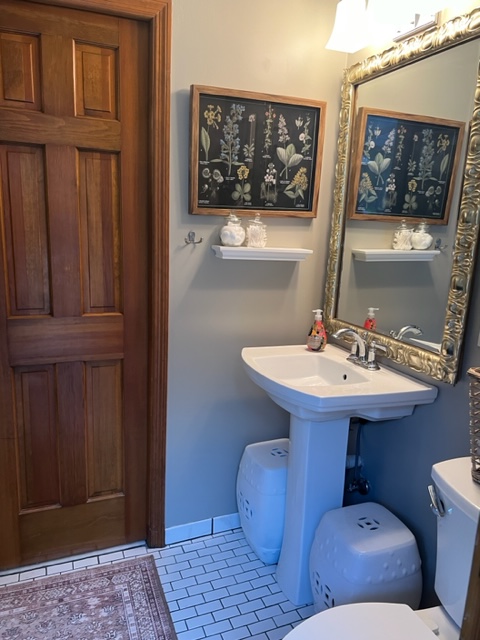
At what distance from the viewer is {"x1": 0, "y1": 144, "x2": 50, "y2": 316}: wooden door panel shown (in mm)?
1649

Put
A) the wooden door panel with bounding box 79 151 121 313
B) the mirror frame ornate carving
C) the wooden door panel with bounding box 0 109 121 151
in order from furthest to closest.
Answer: the wooden door panel with bounding box 79 151 121 313
the wooden door panel with bounding box 0 109 121 151
the mirror frame ornate carving

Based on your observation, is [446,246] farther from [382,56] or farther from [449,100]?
[382,56]

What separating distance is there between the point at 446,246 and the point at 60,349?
1.46m

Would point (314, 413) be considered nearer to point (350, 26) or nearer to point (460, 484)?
point (460, 484)

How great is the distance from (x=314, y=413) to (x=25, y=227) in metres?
1.24

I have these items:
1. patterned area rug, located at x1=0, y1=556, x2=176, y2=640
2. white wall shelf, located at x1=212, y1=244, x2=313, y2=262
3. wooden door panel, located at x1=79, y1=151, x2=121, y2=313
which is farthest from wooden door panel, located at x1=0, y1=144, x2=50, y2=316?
patterned area rug, located at x1=0, y1=556, x2=176, y2=640

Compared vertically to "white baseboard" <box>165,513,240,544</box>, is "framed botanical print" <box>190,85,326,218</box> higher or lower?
higher

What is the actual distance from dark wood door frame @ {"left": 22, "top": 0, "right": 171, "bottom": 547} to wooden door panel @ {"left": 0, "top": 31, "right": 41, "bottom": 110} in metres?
0.14

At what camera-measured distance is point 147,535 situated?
2098 millimetres

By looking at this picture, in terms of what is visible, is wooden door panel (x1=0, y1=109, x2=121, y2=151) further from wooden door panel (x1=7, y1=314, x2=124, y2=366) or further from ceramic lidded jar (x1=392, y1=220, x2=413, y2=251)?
ceramic lidded jar (x1=392, y1=220, x2=413, y2=251)

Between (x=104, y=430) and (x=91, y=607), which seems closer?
(x=91, y=607)

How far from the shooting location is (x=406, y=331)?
1.69m

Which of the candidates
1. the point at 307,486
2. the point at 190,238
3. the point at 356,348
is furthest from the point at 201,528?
the point at 190,238

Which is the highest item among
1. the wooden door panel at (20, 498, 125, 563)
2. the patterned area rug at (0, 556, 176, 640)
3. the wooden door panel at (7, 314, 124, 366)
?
the wooden door panel at (7, 314, 124, 366)
